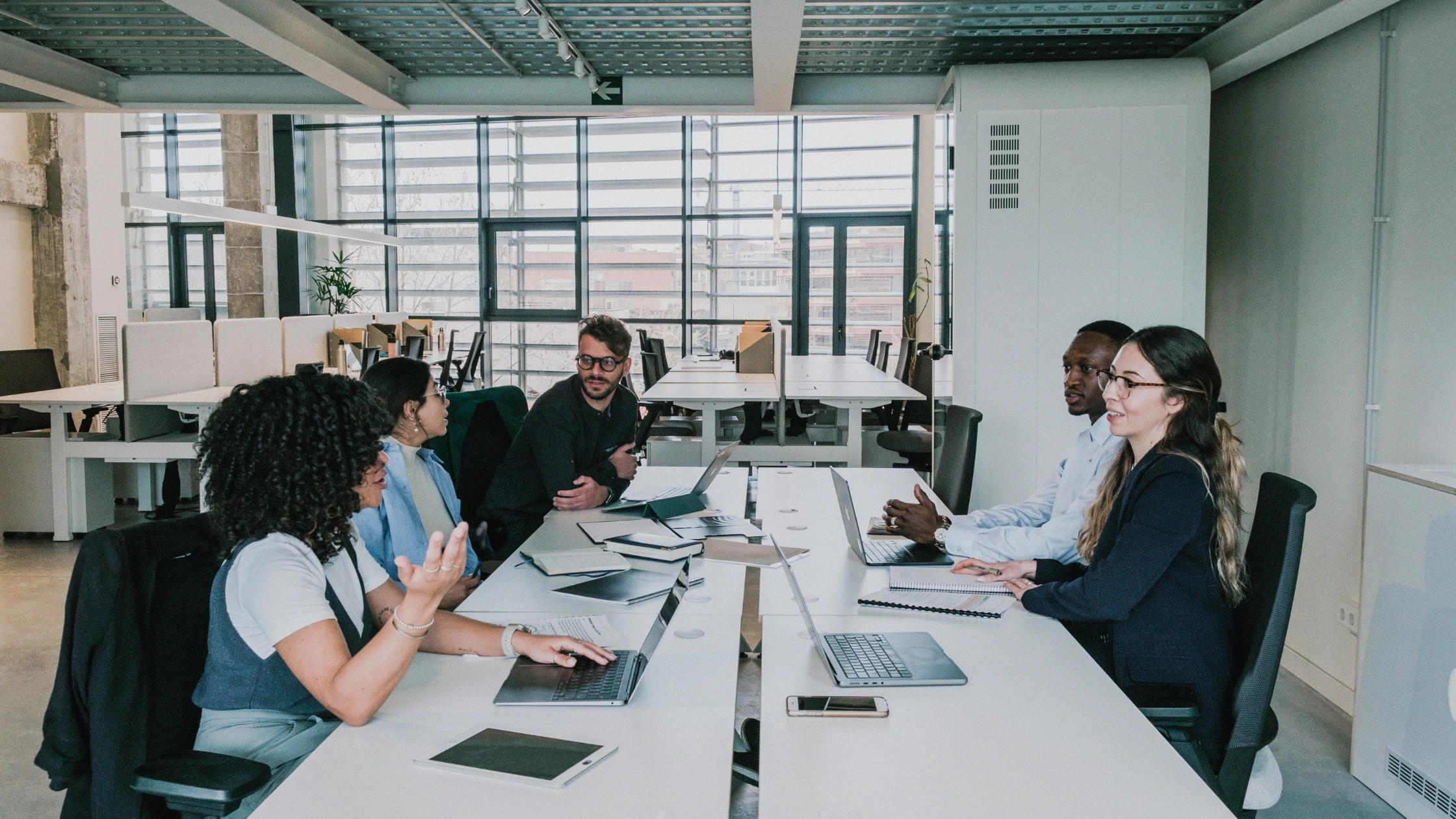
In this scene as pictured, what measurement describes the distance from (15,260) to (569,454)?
8.98 metres

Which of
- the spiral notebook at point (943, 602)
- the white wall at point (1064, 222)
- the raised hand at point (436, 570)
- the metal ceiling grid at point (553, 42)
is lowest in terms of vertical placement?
the spiral notebook at point (943, 602)

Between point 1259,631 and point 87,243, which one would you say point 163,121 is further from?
point 1259,631

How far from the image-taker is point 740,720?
9.45 ft

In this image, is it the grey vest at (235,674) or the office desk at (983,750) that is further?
the grey vest at (235,674)

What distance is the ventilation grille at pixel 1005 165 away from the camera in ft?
13.3

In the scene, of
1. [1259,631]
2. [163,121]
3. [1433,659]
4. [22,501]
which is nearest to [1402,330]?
[1433,659]

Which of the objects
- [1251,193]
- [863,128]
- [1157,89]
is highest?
[863,128]

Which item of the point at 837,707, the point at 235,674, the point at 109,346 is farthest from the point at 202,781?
the point at 109,346

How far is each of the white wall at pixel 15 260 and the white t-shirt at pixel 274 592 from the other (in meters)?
9.85

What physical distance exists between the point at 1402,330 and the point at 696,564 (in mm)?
2340

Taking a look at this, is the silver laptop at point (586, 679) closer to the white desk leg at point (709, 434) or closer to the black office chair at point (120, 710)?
the black office chair at point (120, 710)

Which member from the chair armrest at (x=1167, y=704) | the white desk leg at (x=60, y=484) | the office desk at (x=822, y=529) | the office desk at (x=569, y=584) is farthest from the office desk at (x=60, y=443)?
the chair armrest at (x=1167, y=704)

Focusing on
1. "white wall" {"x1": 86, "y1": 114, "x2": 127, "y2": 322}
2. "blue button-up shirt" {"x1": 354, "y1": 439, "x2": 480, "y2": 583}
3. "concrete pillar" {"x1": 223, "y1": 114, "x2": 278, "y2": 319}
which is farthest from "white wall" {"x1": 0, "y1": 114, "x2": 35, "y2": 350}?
"blue button-up shirt" {"x1": 354, "y1": 439, "x2": 480, "y2": 583}

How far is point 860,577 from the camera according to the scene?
2.37 m
